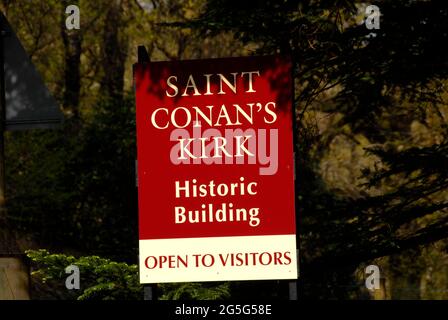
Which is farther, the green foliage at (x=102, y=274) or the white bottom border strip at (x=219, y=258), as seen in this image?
the green foliage at (x=102, y=274)

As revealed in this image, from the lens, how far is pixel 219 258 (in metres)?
9.73

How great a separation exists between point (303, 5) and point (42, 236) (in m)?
12.6

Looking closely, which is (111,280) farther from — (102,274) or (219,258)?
(219,258)

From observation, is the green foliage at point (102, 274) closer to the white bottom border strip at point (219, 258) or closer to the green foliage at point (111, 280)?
the green foliage at point (111, 280)

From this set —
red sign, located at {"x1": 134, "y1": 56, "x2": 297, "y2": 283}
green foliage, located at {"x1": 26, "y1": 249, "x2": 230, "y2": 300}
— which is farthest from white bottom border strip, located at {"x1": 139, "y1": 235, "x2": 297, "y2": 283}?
green foliage, located at {"x1": 26, "y1": 249, "x2": 230, "y2": 300}

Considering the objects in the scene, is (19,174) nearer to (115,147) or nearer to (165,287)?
(115,147)

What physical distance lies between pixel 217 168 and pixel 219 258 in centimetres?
73

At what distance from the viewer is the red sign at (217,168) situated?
951 cm

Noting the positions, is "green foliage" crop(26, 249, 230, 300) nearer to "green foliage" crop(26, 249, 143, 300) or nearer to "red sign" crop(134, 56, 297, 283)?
"green foliage" crop(26, 249, 143, 300)

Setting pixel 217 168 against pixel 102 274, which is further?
pixel 102 274

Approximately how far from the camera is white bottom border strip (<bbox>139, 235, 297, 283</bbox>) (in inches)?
379

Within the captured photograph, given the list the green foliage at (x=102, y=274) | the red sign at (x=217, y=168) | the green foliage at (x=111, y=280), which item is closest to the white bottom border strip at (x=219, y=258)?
the red sign at (x=217, y=168)

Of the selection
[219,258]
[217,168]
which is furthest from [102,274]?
[217,168]

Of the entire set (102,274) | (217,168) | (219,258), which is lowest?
(219,258)
